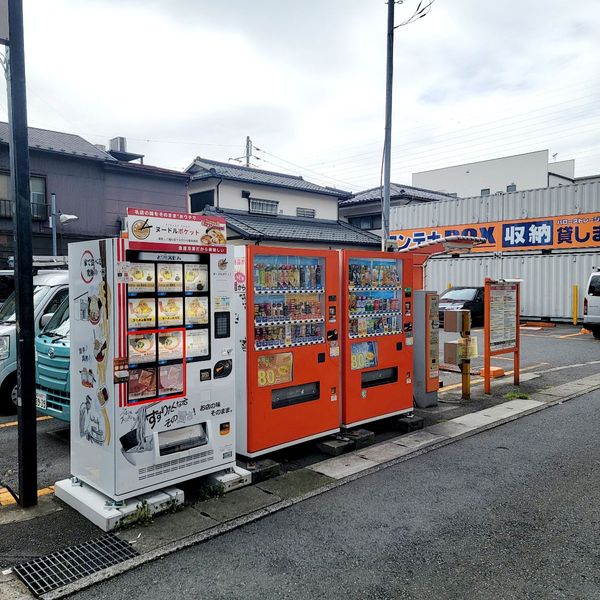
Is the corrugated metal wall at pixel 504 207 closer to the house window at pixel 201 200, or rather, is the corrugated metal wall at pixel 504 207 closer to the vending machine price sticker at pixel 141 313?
the house window at pixel 201 200

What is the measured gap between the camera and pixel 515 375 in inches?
347

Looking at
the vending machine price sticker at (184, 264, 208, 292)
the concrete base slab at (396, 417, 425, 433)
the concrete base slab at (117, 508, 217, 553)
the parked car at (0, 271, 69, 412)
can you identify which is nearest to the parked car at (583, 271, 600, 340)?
the concrete base slab at (396, 417, 425, 433)

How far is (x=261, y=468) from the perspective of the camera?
4910mm

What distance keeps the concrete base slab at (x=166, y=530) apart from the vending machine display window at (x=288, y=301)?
1.59 meters

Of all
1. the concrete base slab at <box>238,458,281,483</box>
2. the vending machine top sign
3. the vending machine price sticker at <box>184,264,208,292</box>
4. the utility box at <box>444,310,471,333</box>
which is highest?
the vending machine top sign

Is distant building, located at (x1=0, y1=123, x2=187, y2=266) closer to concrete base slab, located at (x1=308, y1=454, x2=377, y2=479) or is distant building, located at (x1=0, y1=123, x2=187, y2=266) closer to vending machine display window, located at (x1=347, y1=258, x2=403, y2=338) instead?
vending machine display window, located at (x1=347, y1=258, x2=403, y2=338)

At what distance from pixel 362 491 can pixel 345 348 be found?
Answer: 64.5 inches

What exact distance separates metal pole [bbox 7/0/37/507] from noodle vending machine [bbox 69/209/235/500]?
0.39 metres

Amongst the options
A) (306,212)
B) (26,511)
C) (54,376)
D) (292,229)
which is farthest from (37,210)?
(26,511)

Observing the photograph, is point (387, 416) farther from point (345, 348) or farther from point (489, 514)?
point (489, 514)

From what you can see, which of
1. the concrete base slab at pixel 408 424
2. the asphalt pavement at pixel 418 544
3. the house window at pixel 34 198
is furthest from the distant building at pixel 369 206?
the asphalt pavement at pixel 418 544

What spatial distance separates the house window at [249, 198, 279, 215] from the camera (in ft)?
75.3

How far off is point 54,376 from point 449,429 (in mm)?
4600

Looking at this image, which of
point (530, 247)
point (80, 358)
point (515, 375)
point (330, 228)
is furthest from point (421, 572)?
point (330, 228)
